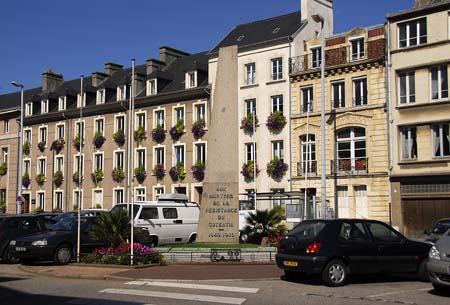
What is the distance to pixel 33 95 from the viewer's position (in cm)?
5912

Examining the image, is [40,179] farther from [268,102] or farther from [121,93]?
[268,102]

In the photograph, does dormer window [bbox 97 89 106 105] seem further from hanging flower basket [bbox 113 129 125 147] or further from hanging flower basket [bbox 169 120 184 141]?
hanging flower basket [bbox 169 120 184 141]

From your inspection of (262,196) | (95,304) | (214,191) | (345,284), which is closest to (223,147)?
(214,191)

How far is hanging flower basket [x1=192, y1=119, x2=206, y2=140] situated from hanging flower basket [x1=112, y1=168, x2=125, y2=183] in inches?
305

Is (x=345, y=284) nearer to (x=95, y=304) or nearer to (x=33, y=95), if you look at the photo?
(x=95, y=304)

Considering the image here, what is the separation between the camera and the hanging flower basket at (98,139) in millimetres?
50250

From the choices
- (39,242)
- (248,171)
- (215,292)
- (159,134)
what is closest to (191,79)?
(159,134)

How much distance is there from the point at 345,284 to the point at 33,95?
2022 inches

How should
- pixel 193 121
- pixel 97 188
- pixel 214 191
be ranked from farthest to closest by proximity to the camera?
pixel 97 188
pixel 193 121
pixel 214 191

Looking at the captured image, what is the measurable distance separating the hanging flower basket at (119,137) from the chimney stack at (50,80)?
15044 mm

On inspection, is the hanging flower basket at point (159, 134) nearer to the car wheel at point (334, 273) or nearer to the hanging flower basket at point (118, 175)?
the hanging flower basket at point (118, 175)

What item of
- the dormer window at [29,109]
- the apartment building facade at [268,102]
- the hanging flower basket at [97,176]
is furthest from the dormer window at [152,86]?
Result: the dormer window at [29,109]

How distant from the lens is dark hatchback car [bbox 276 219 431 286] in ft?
42.6

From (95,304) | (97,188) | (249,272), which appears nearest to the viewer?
(95,304)
